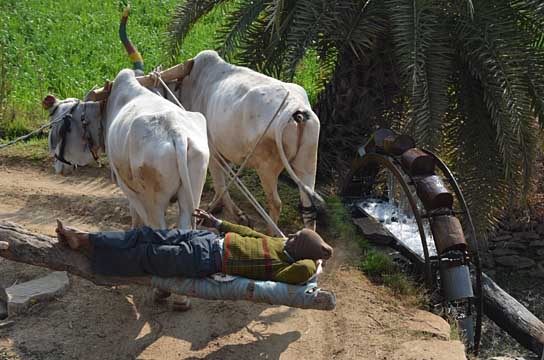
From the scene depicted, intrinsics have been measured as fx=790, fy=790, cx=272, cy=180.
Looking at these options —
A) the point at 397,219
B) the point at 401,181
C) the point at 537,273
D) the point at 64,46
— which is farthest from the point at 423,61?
the point at 64,46

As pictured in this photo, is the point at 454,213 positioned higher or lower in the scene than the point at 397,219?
higher

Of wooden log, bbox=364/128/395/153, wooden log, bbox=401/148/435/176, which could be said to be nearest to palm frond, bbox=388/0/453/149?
wooden log, bbox=364/128/395/153

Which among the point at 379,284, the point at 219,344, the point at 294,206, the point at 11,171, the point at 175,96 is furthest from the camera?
the point at 11,171

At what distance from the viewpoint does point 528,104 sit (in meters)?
7.39

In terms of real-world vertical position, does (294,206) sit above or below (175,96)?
below

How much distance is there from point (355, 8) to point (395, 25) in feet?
1.95

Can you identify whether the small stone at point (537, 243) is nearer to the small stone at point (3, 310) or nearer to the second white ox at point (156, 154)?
the second white ox at point (156, 154)

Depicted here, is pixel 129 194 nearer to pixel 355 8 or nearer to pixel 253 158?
pixel 253 158

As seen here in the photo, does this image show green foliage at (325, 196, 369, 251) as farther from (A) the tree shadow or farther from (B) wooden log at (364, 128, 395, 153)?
(A) the tree shadow

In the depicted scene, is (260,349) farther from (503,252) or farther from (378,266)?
(503,252)

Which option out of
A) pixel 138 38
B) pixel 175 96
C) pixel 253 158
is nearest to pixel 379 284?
pixel 253 158

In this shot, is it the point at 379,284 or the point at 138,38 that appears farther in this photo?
the point at 138,38

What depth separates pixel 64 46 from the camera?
579 inches

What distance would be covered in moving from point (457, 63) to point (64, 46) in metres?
8.97
